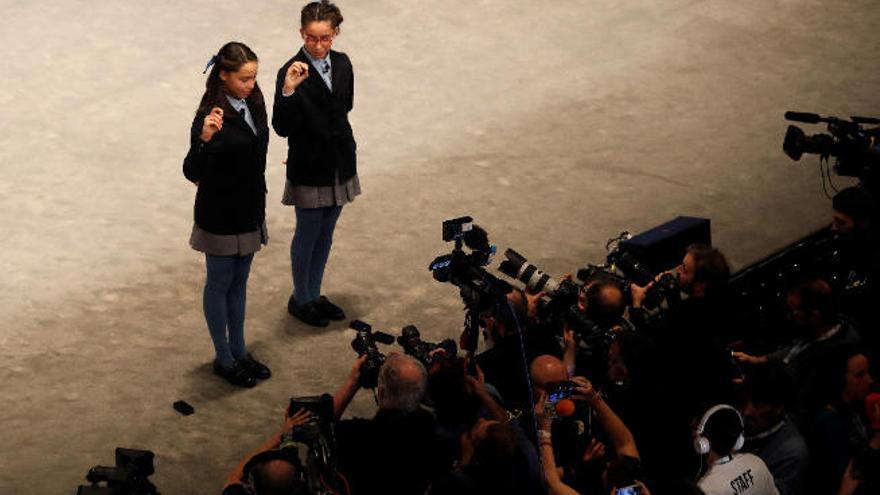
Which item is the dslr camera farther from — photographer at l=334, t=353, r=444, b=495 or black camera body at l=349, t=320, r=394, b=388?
black camera body at l=349, t=320, r=394, b=388

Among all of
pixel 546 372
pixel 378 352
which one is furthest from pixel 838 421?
pixel 378 352

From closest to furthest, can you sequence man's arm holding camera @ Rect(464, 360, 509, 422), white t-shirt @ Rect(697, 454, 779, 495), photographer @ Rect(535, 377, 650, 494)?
white t-shirt @ Rect(697, 454, 779, 495) < photographer @ Rect(535, 377, 650, 494) < man's arm holding camera @ Rect(464, 360, 509, 422)

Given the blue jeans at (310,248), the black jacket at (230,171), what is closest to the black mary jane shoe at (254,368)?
the blue jeans at (310,248)

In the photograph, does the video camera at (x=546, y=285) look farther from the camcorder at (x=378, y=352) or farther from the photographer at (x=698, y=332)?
the camcorder at (x=378, y=352)

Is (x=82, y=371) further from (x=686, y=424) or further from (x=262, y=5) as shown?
(x=262, y=5)

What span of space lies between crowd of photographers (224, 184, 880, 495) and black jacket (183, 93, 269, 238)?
0.90 meters

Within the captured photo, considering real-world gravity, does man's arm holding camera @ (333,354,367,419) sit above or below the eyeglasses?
below

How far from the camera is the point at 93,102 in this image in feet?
33.1

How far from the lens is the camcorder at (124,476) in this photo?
527 centimetres

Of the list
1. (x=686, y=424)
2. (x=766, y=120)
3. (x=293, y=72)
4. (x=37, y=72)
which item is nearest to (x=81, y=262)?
(x=293, y=72)

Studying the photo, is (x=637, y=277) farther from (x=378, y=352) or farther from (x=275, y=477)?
(x=275, y=477)

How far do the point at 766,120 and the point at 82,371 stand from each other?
4.89 m

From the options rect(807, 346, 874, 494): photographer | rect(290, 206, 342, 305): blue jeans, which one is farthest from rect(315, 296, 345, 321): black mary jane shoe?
rect(807, 346, 874, 494): photographer

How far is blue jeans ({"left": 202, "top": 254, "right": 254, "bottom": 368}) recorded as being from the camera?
7078 mm
